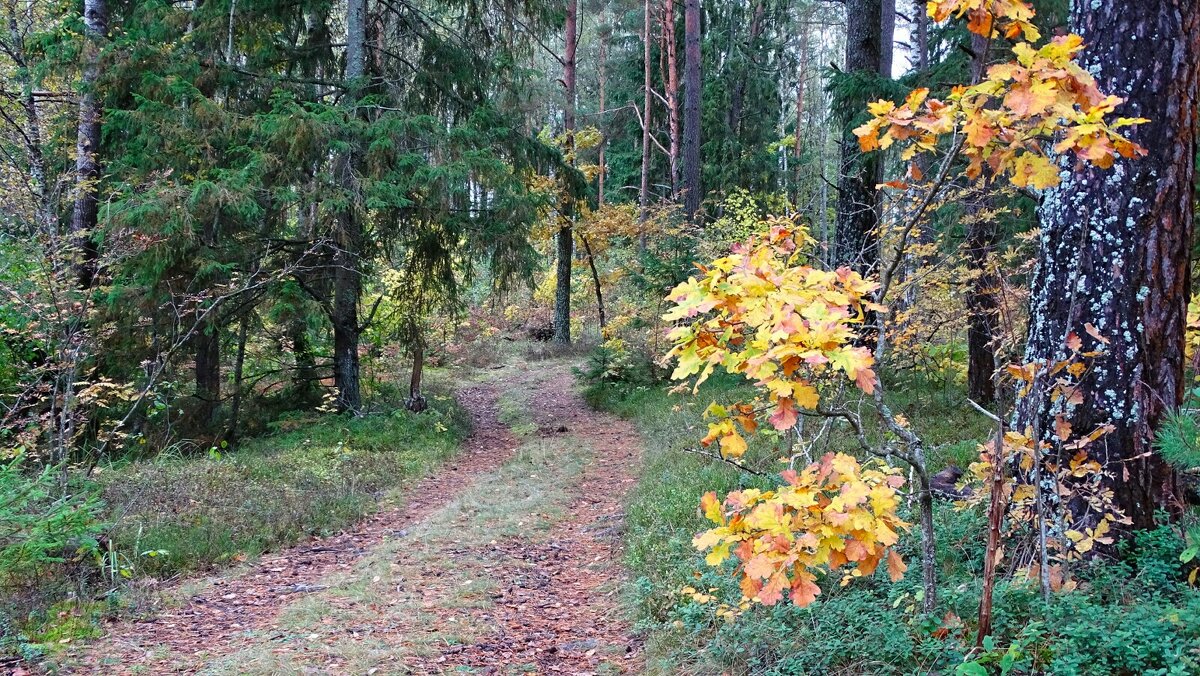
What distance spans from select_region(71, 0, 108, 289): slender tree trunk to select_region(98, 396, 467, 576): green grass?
3.38 m

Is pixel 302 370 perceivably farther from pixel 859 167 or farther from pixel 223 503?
pixel 859 167

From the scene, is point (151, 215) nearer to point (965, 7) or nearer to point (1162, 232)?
point (965, 7)

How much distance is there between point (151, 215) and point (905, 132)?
8304 mm

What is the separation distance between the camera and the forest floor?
14.3ft

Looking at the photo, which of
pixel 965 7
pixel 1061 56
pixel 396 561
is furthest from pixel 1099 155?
pixel 396 561

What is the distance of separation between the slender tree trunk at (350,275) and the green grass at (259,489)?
0.71 metres

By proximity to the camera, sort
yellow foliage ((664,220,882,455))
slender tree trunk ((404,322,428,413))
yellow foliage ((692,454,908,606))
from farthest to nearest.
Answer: slender tree trunk ((404,322,428,413)) < yellow foliage ((692,454,908,606)) < yellow foliage ((664,220,882,455))

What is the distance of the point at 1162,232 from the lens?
3.45 metres

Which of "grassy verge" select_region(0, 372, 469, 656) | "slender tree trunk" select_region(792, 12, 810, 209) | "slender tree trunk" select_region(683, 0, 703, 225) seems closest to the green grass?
"grassy verge" select_region(0, 372, 469, 656)

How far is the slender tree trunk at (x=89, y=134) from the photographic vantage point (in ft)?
29.8

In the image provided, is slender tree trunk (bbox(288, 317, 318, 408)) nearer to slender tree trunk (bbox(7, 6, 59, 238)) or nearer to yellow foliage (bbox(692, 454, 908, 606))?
slender tree trunk (bbox(7, 6, 59, 238))

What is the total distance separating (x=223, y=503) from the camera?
22.5ft

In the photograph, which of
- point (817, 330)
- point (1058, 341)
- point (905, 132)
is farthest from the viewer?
point (1058, 341)

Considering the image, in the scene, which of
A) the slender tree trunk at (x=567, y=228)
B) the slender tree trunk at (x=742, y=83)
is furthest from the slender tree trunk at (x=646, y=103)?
the slender tree trunk at (x=742, y=83)
